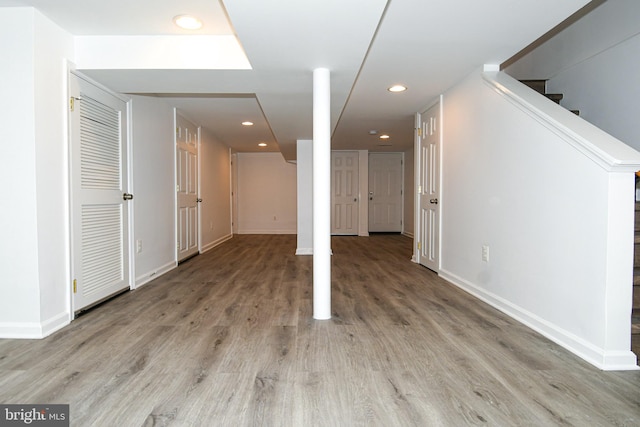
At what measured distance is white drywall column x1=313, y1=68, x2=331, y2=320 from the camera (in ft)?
8.41

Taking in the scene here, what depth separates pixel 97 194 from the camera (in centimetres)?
284

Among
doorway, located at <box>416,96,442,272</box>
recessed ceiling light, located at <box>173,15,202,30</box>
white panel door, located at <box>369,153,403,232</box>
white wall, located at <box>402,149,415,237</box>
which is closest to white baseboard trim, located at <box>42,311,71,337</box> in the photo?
recessed ceiling light, located at <box>173,15,202,30</box>

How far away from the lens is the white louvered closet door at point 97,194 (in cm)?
259

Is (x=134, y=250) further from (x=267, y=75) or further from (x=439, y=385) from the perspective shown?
(x=439, y=385)

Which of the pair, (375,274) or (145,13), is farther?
(375,274)

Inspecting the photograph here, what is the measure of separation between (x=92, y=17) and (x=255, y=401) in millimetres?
2571

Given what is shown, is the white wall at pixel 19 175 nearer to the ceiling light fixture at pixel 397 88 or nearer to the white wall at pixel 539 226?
the ceiling light fixture at pixel 397 88

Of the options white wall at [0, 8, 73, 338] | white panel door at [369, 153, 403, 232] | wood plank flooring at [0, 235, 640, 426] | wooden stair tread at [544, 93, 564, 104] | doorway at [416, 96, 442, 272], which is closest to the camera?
wood plank flooring at [0, 235, 640, 426]

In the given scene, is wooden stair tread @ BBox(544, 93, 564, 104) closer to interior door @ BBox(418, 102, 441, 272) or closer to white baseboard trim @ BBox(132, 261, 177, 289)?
interior door @ BBox(418, 102, 441, 272)

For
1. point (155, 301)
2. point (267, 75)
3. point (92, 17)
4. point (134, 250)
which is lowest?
point (155, 301)

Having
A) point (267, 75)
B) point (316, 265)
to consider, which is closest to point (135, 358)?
point (316, 265)

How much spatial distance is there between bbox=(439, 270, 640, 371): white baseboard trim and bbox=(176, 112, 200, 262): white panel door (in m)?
3.77

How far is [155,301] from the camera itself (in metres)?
3.01

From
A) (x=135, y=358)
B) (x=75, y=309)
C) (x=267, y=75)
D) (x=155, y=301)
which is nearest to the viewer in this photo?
(x=135, y=358)
